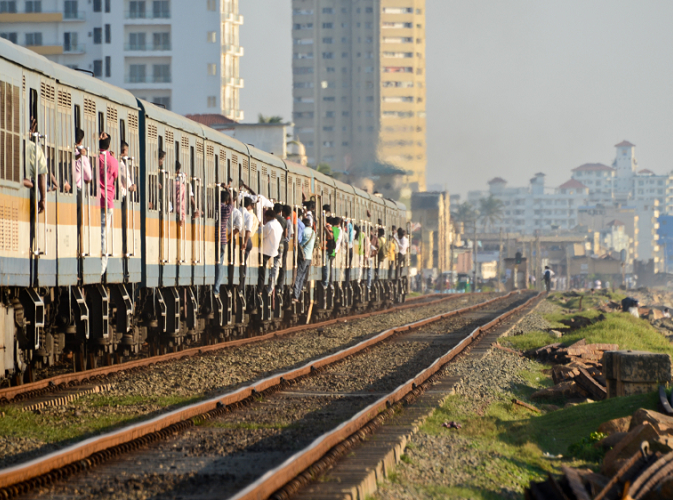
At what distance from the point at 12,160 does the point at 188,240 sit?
6482 mm

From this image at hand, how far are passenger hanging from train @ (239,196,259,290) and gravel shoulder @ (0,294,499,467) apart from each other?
5.33 ft

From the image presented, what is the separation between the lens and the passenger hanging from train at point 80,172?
1203 centimetres

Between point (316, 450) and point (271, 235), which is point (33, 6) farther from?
point (316, 450)

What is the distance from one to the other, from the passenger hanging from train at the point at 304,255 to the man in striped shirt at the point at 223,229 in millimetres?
4729

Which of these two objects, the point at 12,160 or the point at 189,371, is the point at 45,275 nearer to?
the point at 12,160

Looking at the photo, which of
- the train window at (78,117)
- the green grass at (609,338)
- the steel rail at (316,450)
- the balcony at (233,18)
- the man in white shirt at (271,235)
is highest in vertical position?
the balcony at (233,18)

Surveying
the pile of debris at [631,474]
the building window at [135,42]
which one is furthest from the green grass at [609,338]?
the building window at [135,42]

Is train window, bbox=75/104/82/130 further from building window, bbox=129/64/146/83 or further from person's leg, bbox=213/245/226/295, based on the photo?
building window, bbox=129/64/146/83

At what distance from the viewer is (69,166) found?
39.0ft

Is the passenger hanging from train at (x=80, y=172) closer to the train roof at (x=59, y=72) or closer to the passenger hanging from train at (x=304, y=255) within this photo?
the train roof at (x=59, y=72)

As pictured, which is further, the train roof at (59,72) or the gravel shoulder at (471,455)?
the train roof at (59,72)

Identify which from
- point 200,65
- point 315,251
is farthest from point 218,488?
point 200,65

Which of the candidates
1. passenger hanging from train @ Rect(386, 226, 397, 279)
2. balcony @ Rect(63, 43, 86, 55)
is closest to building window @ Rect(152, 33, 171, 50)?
balcony @ Rect(63, 43, 86, 55)

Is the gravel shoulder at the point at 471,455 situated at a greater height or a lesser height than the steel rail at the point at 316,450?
lesser
